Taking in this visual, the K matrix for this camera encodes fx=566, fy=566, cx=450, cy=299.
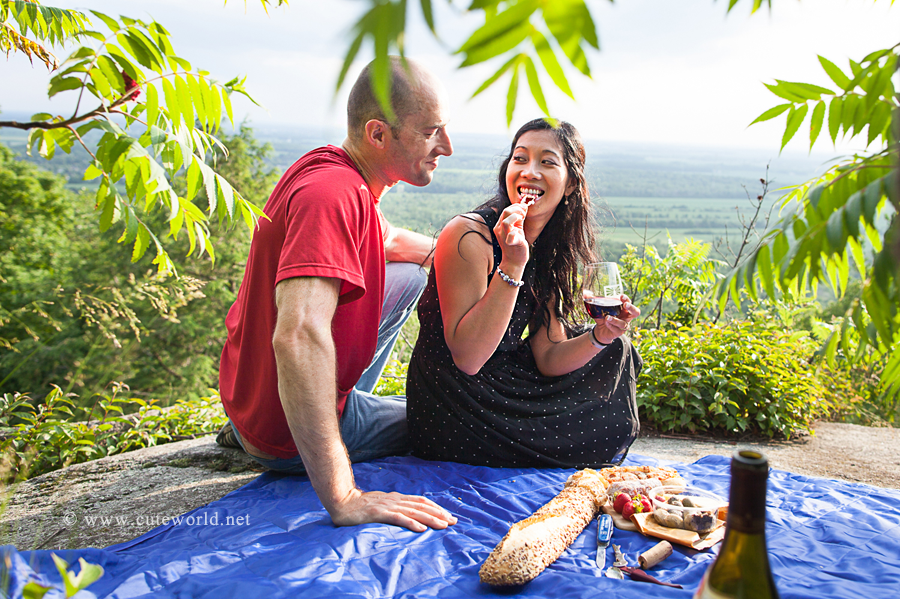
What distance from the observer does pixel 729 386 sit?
4652 millimetres

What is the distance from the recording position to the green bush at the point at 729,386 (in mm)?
4613

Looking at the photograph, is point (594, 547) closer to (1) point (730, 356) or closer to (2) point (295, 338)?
(2) point (295, 338)

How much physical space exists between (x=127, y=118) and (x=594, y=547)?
7.24 ft

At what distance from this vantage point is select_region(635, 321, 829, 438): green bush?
4.61m

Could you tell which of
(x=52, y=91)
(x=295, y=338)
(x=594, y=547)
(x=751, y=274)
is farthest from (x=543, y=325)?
(x=52, y=91)

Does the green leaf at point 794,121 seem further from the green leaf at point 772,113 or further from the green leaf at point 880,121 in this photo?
the green leaf at point 880,121

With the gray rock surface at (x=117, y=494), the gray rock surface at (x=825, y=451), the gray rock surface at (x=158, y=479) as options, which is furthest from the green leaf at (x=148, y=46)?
the gray rock surface at (x=825, y=451)

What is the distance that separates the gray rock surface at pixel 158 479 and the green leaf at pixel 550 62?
6.81 ft

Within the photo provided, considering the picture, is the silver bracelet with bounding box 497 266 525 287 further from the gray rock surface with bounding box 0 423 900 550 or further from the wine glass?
the gray rock surface with bounding box 0 423 900 550

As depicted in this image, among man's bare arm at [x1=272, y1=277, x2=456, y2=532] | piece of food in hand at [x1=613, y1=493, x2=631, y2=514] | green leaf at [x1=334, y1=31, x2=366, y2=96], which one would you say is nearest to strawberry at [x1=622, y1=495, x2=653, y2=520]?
piece of food in hand at [x1=613, y1=493, x2=631, y2=514]

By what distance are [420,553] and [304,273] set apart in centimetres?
114

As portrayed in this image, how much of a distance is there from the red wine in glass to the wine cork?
3.74ft

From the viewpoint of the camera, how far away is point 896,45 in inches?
41.1

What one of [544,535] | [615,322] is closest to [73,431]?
[544,535]
